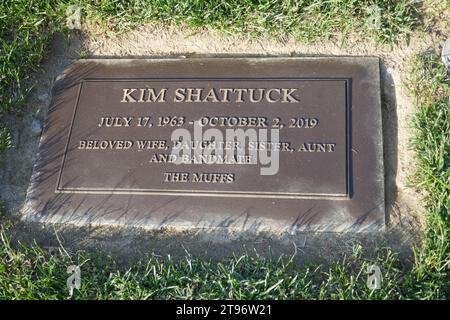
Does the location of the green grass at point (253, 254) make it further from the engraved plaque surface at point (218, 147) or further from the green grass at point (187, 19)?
the engraved plaque surface at point (218, 147)

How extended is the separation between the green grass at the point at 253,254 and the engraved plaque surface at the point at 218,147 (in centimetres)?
24

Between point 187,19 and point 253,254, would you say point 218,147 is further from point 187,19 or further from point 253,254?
point 187,19

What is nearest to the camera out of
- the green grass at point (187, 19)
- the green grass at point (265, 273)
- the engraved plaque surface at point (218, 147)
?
the green grass at point (265, 273)

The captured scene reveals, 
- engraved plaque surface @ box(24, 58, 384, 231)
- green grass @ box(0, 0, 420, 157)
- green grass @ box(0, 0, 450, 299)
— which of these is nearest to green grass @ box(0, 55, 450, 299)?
green grass @ box(0, 0, 450, 299)

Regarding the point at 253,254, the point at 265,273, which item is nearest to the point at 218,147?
the point at 253,254

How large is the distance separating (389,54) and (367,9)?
34 centimetres

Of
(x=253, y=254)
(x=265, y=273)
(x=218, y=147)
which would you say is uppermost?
(x=218, y=147)

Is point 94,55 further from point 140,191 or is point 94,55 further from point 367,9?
point 367,9

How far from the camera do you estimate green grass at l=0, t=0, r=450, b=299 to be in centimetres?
278

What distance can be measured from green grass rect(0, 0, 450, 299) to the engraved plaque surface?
240 millimetres

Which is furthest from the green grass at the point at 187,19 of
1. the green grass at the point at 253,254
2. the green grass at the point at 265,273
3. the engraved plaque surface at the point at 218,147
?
the green grass at the point at 265,273

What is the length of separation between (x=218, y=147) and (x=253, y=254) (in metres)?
0.70

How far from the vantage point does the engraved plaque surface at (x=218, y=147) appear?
3.03 meters

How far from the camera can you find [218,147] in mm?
3238
